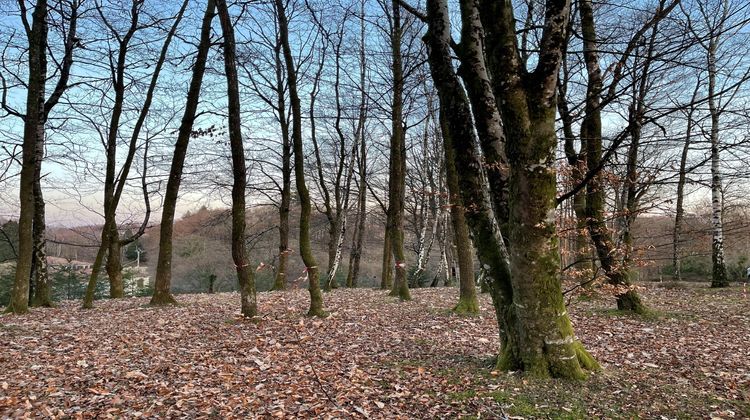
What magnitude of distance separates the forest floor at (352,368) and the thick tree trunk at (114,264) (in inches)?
183

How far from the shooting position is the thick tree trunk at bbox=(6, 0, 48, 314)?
893 cm

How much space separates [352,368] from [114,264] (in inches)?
441

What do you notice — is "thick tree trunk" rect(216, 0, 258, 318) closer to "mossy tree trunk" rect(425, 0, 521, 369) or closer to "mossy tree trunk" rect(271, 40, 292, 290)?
"mossy tree trunk" rect(425, 0, 521, 369)

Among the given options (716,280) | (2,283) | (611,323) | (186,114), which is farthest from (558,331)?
(2,283)

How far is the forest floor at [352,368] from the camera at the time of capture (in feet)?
13.1

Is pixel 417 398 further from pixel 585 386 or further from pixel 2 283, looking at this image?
pixel 2 283

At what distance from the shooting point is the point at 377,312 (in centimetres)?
960

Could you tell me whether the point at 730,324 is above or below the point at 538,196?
below

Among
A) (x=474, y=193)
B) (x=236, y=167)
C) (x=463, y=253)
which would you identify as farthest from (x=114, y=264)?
(x=474, y=193)

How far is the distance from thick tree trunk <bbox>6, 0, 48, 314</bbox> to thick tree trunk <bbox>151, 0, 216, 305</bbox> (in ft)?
8.05

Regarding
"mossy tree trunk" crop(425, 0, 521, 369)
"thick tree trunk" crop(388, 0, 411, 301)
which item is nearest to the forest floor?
"mossy tree trunk" crop(425, 0, 521, 369)

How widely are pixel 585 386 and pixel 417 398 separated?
159cm

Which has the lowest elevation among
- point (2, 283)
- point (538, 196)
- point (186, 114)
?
point (2, 283)

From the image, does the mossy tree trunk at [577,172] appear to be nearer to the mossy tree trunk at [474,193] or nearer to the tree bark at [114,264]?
the mossy tree trunk at [474,193]
